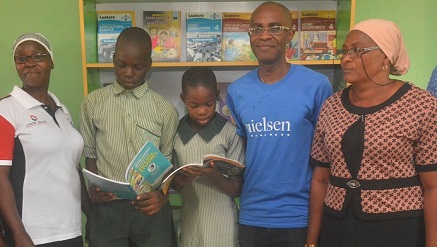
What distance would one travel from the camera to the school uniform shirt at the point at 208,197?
192 centimetres

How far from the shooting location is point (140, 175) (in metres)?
1.67

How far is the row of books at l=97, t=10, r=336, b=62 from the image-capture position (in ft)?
9.06

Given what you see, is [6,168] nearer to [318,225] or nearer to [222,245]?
[222,245]

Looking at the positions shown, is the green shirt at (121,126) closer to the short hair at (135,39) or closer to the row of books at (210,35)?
the short hair at (135,39)

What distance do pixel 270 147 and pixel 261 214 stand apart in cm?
28

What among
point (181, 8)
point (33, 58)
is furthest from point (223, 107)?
point (33, 58)

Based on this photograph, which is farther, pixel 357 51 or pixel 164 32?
pixel 164 32

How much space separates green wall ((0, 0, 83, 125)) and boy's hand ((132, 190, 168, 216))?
1468 mm

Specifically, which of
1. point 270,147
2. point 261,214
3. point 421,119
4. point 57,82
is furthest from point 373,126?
point 57,82

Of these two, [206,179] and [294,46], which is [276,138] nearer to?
[206,179]

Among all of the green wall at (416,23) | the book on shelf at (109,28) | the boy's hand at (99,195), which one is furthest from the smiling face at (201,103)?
the green wall at (416,23)

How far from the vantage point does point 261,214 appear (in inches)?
72.8

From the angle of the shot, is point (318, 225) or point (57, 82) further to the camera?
point (57, 82)

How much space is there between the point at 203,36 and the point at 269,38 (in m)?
0.99
